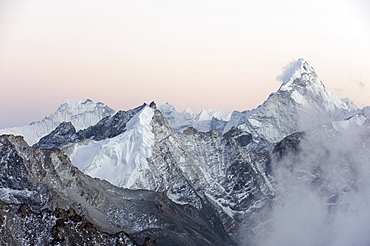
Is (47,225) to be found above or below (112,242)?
above

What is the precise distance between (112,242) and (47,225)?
13.8 metres

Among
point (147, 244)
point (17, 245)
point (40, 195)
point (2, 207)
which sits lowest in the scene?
point (147, 244)

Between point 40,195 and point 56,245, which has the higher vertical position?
Answer: point 40,195

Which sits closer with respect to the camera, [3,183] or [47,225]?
[47,225]

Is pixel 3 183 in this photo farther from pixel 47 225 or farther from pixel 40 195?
pixel 47 225

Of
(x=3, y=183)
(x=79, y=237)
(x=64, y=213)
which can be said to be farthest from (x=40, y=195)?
(x=79, y=237)

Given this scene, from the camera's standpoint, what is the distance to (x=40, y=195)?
19938cm

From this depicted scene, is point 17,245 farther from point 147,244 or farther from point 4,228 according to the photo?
point 147,244

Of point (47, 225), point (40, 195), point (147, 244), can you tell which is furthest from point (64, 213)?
point (40, 195)

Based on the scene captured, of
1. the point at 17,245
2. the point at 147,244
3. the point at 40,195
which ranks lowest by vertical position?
the point at 147,244

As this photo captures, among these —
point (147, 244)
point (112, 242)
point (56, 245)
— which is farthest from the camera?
point (147, 244)

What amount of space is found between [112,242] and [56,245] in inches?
538

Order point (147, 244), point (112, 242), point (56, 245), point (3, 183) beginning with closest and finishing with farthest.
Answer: point (56, 245) < point (112, 242) < point (147, 244) < point (3, 183)

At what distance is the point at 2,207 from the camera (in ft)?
428
